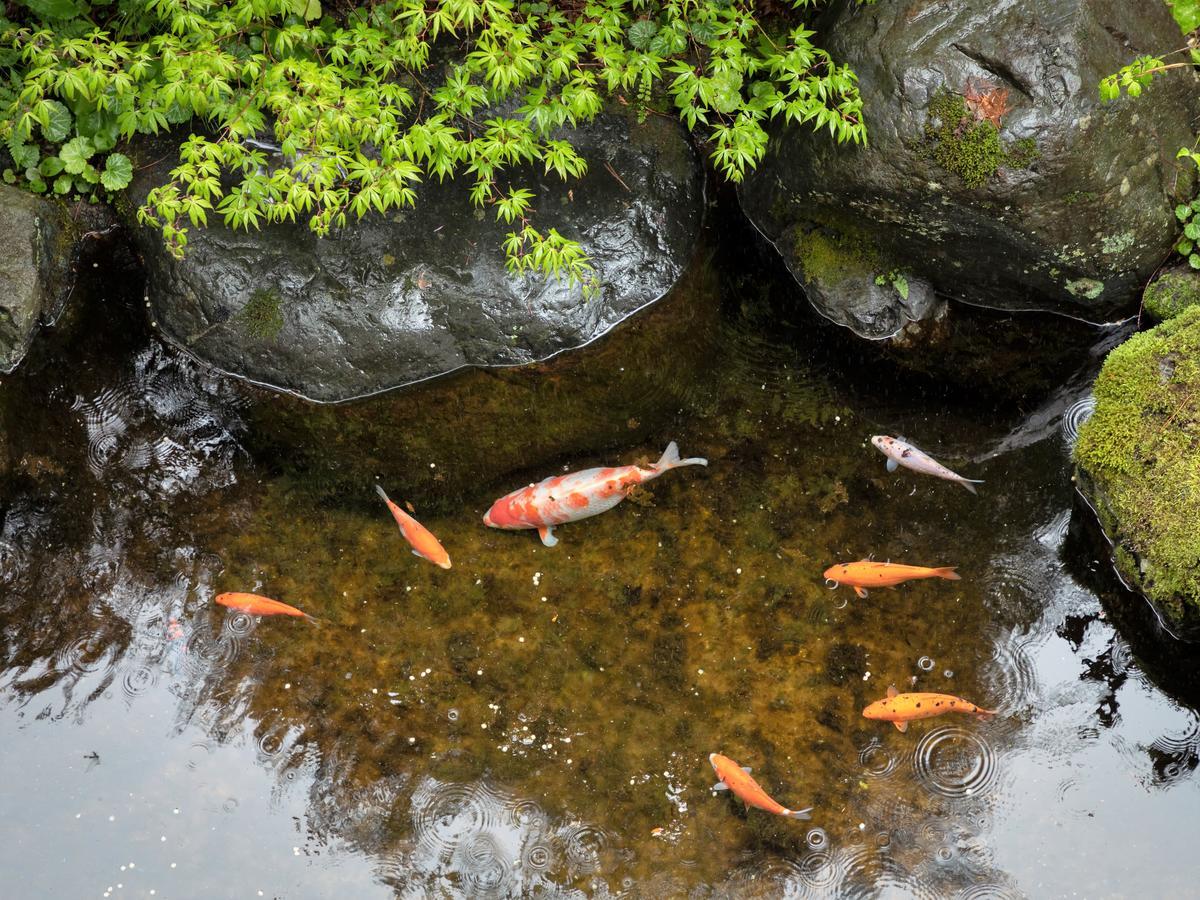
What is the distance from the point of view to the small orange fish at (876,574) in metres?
5.55

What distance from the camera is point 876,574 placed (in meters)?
5.57

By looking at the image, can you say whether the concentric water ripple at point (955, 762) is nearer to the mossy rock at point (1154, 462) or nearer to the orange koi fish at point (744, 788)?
the orange koi fish at point (744, 788)

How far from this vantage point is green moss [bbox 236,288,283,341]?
634 cm

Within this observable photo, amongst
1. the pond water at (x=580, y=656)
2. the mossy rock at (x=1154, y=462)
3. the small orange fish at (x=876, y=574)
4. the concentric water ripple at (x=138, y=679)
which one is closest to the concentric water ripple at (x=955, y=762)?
the pond water at (x=580, y=656)

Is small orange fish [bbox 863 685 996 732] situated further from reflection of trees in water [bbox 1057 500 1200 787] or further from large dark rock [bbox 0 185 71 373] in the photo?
large dark rock [bbox 0 185 71 373]

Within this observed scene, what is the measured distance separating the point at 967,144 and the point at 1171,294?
5.69ft

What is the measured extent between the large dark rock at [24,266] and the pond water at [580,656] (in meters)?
0.21

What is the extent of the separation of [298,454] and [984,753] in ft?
14.9

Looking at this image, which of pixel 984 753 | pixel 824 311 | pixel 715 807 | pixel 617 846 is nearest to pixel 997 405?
pixel 824 311

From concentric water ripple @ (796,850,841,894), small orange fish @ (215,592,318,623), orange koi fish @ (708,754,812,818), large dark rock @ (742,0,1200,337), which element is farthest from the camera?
large dark rock @ (742,0,1200,337)

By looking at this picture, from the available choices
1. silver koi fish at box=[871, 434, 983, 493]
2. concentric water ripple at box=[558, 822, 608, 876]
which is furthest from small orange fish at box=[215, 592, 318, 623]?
silver koi fish at box=[871, 434, 983, 493]

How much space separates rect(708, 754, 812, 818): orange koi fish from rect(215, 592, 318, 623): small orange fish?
2506mm

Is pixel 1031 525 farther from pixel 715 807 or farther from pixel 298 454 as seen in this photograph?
pixel 298 454

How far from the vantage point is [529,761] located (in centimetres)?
520
